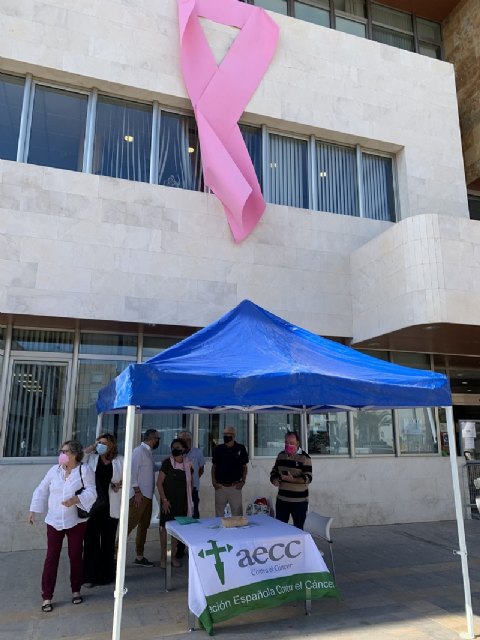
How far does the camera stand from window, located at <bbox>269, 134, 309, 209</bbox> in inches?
410

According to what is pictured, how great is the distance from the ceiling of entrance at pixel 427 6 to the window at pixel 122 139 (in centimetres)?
809

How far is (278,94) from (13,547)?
31.3 feet

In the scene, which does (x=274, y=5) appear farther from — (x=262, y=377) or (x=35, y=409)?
(x=262, y=377)

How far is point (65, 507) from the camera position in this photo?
5.27m

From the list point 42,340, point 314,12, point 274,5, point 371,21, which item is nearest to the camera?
point 42,340

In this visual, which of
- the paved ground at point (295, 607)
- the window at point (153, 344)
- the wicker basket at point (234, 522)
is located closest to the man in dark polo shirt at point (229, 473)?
the paved ground at point (295, 607)

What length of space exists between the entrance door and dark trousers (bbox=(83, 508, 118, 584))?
2.77 m

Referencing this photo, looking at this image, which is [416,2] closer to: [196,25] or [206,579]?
[196,25]

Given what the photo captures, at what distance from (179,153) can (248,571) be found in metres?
7.68

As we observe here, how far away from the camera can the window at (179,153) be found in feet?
31.8

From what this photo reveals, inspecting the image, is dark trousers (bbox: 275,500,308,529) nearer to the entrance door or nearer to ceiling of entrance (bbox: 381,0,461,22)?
the entrance door

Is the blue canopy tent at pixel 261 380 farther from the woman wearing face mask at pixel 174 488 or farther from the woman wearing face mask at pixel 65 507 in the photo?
the woman wearing face mask at pixel 174 488

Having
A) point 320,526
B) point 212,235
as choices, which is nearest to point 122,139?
point 212,235

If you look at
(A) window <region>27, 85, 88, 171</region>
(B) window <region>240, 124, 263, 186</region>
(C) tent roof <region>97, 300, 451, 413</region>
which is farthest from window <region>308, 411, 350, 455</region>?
(A) window <region>27, 85, 88, 171</region>
